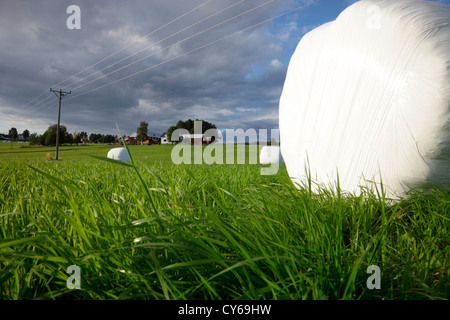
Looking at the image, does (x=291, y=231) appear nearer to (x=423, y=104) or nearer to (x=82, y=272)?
(x=82, y=272)

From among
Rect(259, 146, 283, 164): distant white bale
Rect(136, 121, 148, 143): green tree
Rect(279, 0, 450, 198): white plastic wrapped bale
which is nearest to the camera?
Rect(279, 0, 450, 198): white plastic wrapped bale

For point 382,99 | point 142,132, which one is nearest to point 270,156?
point 382,99

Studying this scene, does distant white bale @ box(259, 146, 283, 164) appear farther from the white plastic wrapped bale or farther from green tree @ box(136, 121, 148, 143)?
green tree @ box(136, 121, 148, 143)

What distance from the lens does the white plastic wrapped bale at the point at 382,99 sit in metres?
1.64

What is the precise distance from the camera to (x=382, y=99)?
1.84 metres

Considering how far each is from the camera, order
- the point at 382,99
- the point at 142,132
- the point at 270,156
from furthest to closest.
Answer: the point at 142,132 < the point at 270,156 < the point at 382,99

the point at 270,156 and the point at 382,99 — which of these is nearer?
the point at 382,99

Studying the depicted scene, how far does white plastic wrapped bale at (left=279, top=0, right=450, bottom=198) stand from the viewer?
1.64m

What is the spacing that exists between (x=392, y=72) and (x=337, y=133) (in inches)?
23.5

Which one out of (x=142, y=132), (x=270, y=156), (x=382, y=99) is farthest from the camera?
(x=142, y=132)

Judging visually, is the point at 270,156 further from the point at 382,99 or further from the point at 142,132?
the point at 142,132

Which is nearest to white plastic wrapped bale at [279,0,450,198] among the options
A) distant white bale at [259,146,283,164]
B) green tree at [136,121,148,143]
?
distant white bale at [259,146,283,164]

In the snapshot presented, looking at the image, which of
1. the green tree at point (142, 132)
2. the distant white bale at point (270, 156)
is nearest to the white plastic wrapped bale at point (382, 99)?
the distant white bale at point (270, 156)

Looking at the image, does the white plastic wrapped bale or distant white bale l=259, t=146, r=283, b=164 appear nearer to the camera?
the white plastic wrapped bale
